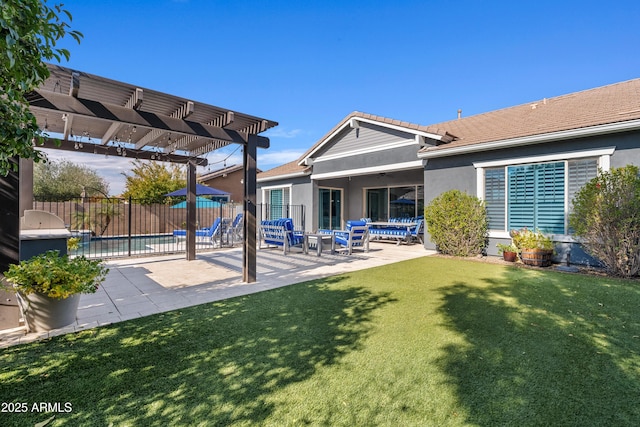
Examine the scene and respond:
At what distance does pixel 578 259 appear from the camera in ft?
25.0

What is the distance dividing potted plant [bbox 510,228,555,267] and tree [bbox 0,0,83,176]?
29.7 ft

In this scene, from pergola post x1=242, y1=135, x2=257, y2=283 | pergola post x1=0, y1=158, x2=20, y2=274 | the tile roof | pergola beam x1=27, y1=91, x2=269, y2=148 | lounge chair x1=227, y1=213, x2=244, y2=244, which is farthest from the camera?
lounge chair x1=227, y1=213, x2=244, y2=244

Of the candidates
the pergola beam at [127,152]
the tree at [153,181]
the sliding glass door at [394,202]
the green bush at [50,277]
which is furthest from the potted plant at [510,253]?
the tree at [153,181]

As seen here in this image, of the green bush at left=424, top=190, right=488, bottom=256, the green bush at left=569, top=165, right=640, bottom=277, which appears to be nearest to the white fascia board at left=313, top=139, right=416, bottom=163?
the green bush at left=424, top=190, right=488, bottom=256

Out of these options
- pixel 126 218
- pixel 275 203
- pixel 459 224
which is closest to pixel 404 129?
pixel 459 224

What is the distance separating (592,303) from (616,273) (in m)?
2.81

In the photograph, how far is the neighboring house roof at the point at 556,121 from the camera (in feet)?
23.4

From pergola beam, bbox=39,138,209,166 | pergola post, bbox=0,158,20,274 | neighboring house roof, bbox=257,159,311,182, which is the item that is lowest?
pergola post, bbox=0,158,20,274

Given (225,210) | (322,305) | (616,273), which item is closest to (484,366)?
(322,305)

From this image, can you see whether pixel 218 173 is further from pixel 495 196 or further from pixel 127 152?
pixel 495 196

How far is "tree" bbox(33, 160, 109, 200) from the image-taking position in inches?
1029

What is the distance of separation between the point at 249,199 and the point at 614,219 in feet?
24.5

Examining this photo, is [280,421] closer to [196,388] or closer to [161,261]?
[196,388]

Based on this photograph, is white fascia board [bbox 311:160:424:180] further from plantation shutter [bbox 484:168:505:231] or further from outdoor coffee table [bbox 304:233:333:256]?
outdoor coffee table [bbox 304:233:333:256]
